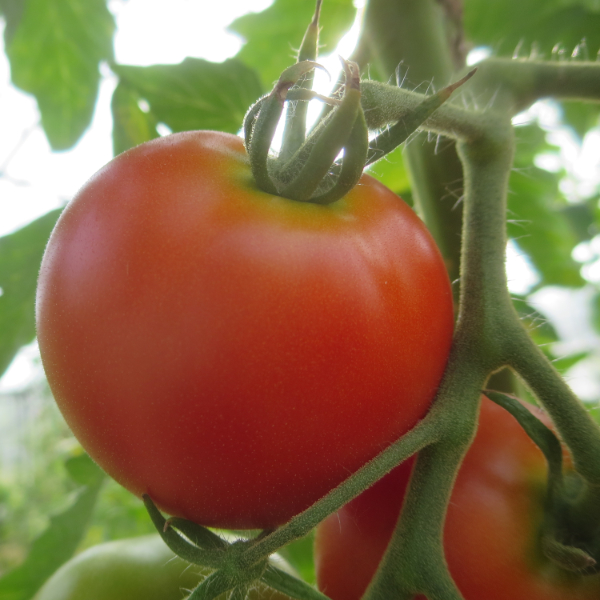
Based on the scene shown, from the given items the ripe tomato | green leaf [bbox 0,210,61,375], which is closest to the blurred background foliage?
green leaf [bbox 0,210,61,375]

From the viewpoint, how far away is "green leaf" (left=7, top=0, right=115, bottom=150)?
91 cm

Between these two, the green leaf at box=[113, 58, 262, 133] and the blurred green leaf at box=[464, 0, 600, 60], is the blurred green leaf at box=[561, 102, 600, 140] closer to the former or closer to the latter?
the blurred green leaf at box=[464, 0, 600, 60]

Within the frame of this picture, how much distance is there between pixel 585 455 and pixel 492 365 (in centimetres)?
7

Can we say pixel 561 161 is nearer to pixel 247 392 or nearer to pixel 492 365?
pixel 492 365

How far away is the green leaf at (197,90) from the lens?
0.71m

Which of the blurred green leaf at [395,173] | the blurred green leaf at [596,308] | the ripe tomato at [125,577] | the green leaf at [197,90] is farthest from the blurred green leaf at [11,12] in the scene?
the blurred green leaf at [596,308]

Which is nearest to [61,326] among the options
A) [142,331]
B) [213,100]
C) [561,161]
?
[142,331]

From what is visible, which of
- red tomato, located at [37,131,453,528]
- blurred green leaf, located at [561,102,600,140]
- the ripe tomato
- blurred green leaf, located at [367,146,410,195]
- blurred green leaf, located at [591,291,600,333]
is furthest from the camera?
blurred green leaf, located at [591,291,600,333]

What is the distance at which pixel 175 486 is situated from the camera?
0.34 m

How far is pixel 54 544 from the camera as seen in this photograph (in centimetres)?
69

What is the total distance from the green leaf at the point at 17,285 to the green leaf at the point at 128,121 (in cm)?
15

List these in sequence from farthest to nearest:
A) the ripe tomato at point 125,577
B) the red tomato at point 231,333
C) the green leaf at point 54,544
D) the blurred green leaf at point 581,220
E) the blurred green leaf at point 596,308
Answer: the blurred green leaf at point 596,308 < the blurred green leaf at point 581,220 < the green leaf at point 54,544 < the ripe tomato at point 125,577 < the red tomato at point 231,333

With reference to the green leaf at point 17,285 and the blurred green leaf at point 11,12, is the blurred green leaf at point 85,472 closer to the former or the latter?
the green leaf at point 17,285

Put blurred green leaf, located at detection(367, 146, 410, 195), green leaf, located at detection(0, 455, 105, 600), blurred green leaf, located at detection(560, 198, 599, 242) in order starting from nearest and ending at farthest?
green leaf, located at detection(0, 455, 105, 600)
blurred green leaf, located at detection(367, 146, 410, 195)
blurred green leaf, located at detection(560, 198, 599, 242)
